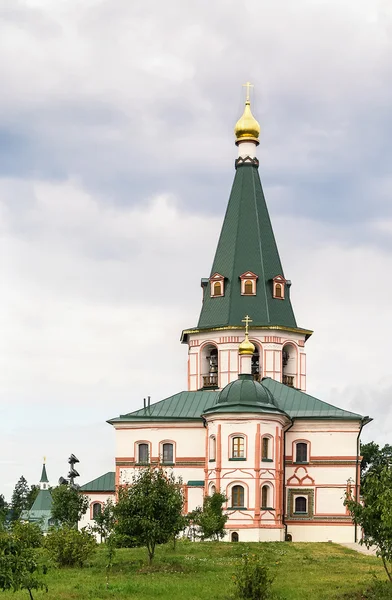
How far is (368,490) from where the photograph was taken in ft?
87.1

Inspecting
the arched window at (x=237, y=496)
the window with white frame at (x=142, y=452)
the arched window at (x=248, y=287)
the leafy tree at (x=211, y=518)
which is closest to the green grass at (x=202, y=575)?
the leafy tree at (x=211, y=518)

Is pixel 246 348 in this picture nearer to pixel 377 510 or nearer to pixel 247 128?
pixel 247 128

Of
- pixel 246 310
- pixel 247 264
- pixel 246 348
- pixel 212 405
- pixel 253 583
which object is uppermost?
pixel 247 264

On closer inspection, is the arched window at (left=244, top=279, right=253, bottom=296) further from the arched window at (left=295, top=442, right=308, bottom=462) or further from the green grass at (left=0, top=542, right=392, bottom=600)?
the green grass at (left=0, top=542, right=392, bottom=600)

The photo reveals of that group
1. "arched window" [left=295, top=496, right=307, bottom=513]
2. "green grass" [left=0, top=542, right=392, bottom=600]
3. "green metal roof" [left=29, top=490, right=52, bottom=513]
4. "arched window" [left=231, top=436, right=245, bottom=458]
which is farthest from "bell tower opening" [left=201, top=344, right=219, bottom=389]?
"green metal roof" [left=29, top=490, right=52, bottom=513]

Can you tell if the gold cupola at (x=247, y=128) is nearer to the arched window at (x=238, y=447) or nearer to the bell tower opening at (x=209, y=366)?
the bell tower opening at (x=209, y=366)

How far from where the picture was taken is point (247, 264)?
2339 inches

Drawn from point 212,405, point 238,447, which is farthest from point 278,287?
point 238,447

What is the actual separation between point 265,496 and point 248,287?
12.7 meters

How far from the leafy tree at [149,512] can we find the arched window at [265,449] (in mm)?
16086

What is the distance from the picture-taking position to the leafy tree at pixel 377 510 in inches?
992

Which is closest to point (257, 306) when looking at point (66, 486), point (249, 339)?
point (249, 339)

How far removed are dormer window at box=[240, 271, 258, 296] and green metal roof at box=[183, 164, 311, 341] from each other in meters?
0.21

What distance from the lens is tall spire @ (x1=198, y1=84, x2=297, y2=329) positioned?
2311 inches
